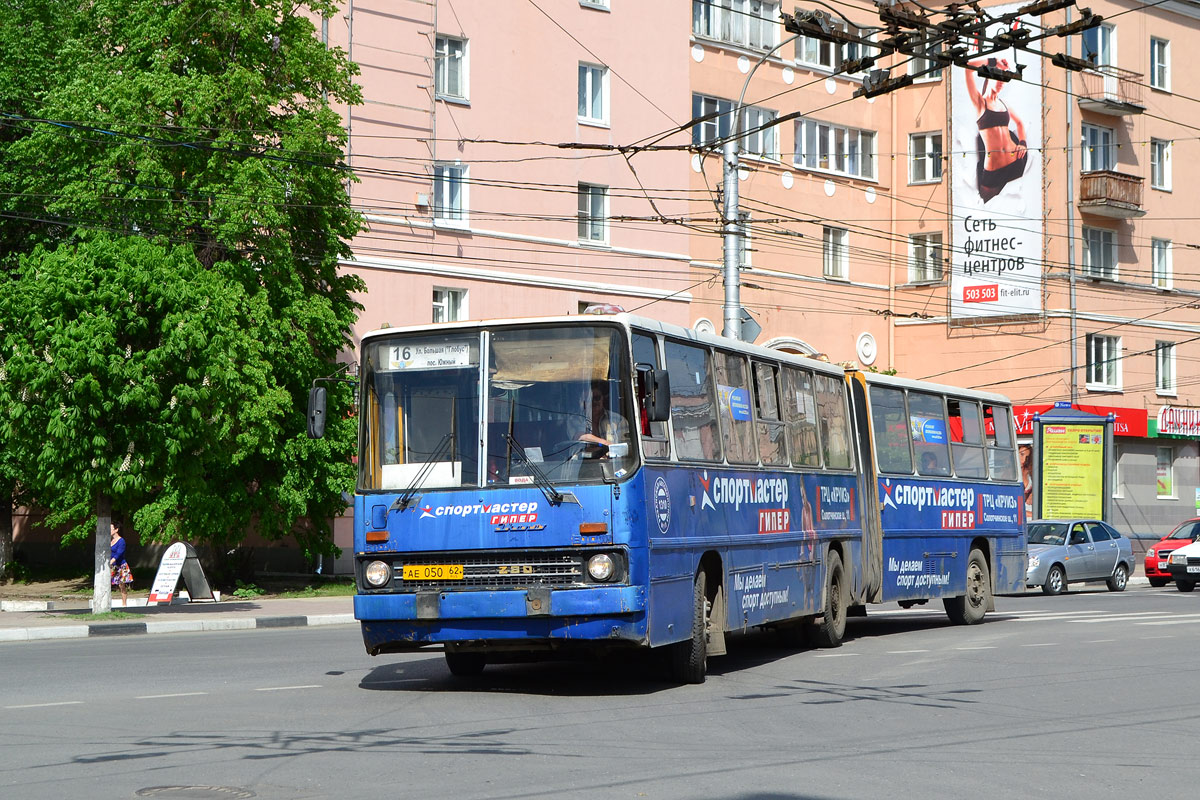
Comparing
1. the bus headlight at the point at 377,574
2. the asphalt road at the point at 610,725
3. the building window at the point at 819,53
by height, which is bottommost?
the asphalt road at the point at 610,725

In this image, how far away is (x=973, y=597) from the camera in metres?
22.5

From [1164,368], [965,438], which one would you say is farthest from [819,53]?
[965,438]

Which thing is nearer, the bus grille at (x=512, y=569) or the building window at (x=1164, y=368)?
the bus grille at (x=512, y=569)

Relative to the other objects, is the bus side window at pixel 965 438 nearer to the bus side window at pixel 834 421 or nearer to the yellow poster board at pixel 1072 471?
the bus side window at pixel 834 421

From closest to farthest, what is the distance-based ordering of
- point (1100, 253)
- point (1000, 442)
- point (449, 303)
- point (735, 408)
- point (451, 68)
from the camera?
1. point (735, 408)
2. point (1000, 442)
3. point (449, 303)
4. point (451, 68)
5. point (1100, 253)

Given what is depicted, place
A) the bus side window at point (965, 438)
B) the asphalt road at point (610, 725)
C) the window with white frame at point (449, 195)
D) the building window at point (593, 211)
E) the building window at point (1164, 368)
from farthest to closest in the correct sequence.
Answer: the building window at point (1164, 368), the building window at point (593, 211), the window with white frame at point (449, 195), the bus side window at point (965, 438), the asphalt road at point (610, 725)

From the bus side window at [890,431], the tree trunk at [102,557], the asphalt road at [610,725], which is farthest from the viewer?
the tree trunk at [102,557]

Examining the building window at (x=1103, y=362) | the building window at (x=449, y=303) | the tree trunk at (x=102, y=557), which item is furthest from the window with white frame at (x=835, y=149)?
the tree trunk at (x=102, y=557)

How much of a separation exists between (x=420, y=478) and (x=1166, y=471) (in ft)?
141

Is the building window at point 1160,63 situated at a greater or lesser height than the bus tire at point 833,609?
greater

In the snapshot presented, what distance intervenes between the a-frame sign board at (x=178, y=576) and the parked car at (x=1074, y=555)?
16.1 m

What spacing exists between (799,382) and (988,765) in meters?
8.22

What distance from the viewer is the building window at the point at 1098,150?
49.5 m

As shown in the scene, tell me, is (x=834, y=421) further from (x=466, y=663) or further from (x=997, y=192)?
(x=997, y=192)
